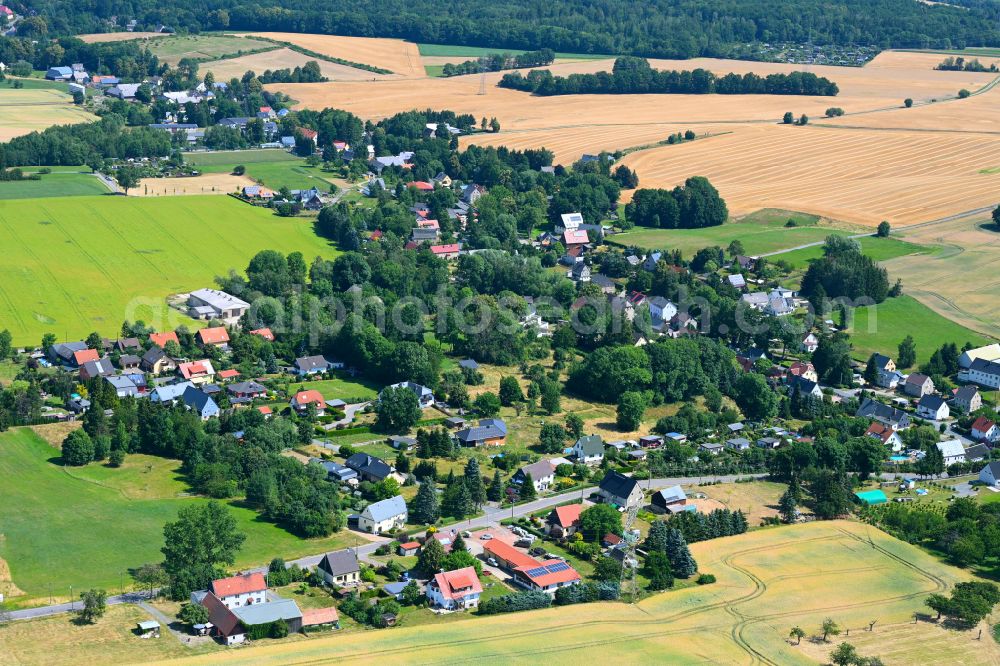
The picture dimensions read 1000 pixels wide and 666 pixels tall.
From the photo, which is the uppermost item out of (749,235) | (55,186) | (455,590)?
(55,186)

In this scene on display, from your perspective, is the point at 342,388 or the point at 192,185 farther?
the point at 192,185

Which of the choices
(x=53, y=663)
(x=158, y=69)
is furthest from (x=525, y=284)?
(x=158, y=69)

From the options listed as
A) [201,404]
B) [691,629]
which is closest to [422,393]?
[201,404]

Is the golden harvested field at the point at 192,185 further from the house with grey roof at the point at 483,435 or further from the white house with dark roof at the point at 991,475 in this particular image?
the white house with dark roof at the point at 991,475

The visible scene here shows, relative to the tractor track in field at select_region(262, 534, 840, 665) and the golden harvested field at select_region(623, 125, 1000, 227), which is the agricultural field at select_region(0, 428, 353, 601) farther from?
the golden harvested field at select_region(623, 125, 1000, 227)

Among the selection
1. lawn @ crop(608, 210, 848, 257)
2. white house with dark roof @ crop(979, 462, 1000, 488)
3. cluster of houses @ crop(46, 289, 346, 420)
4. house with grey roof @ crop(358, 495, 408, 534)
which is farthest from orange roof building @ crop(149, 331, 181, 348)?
white house with dark roof @ crop(979, 462, 1000, 488)

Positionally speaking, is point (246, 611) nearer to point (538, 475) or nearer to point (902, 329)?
point (538, 475)

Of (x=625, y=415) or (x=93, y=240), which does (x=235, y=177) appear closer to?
(x=93, y=240)
